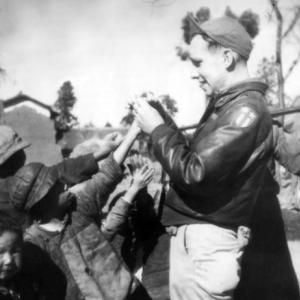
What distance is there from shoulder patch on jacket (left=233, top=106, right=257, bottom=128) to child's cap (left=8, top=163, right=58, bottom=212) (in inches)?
46.5

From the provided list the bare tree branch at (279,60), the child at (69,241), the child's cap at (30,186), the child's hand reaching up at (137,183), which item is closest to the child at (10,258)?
the child at (69,241)

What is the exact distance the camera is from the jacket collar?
84.9 inches

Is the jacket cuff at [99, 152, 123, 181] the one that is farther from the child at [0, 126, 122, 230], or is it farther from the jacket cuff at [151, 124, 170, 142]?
the jacket cuff at [151, 124, 170, 142]

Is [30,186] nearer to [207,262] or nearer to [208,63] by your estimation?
[207,262]

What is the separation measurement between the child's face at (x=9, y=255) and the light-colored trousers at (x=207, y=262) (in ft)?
2.66

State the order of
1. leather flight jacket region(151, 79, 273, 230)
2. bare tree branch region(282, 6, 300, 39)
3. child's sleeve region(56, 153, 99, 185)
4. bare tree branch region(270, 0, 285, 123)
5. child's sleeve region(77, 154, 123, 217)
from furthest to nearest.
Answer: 1. bare tree branch region(270, 0, 285, 123)
2. bare tree branch region(282, 6, 300, 39)
3. child's sleeve region(56, 153, 99, 185)
4. child's sleeve region(77, 154, 123, 217)
5. leather flight jacket region(151, 79, 273, 230)

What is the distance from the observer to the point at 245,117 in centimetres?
199

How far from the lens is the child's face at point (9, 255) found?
1.99 m

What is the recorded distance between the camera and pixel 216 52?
2238mm

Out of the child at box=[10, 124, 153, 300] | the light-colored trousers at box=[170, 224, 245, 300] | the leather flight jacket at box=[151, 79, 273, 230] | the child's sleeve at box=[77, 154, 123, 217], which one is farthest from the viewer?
the child's sleeve at box=[77, 154, 123, 217]

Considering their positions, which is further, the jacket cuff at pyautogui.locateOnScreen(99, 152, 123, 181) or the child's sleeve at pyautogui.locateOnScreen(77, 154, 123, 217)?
the jacket cuff at pyautogui.locateOnScreen(99, 152, 123, 181)

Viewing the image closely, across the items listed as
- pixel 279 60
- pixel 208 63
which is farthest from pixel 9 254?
pixel 279 60

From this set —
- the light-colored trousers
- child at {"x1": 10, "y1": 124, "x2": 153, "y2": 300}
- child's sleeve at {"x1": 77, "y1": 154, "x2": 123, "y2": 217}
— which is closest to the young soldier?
the light-colored trousers

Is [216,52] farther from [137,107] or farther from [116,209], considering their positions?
[116,209]
